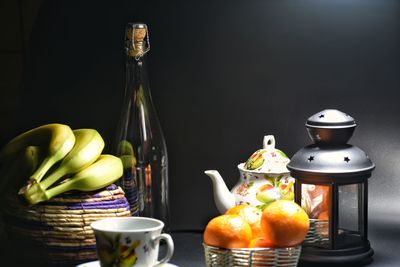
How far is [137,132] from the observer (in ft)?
5.02

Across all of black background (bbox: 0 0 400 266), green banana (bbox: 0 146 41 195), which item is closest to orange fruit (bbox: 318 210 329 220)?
black background (bbox: 0 0 400 266)

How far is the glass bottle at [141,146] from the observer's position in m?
1.52

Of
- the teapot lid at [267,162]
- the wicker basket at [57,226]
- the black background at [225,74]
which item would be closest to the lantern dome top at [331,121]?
the teapot lid at [267,162]

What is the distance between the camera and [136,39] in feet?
4.87

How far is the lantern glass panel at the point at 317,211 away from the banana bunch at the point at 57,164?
310 millimetres

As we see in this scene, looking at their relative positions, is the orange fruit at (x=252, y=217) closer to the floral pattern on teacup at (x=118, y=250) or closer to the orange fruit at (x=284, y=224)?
the orange fruit at (x=284, y=224)

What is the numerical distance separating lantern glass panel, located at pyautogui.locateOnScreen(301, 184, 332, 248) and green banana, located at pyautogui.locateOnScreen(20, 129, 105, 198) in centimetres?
35

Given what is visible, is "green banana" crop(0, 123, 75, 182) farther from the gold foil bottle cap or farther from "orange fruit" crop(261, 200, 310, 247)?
"orange fruit" crop(261, 200, 310, 247)

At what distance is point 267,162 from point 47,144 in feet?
1.26

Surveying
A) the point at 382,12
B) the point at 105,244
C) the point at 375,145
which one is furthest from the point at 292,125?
the point at 105,244

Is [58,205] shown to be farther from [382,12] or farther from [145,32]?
[382,12]

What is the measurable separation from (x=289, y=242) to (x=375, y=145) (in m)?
0.49

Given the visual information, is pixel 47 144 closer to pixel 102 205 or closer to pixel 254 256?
pixel 102 205

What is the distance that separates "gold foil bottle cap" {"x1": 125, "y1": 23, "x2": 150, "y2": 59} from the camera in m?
1.47
